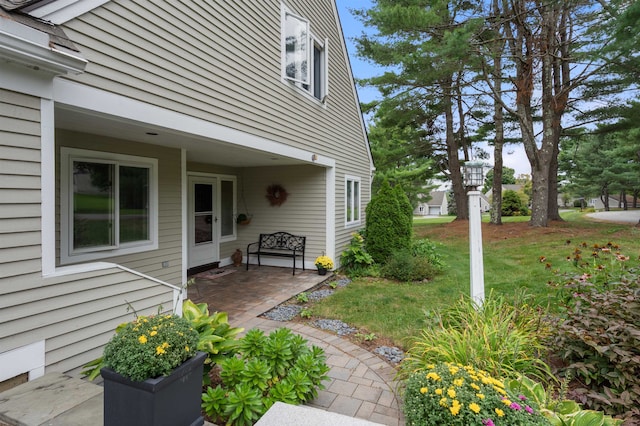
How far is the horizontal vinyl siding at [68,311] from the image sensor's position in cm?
230

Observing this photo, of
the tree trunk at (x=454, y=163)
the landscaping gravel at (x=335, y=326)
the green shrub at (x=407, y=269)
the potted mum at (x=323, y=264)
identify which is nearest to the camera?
the landscaping gravel at (x=335, y=326)

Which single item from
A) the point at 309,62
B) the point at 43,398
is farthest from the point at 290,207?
the point at 43,398

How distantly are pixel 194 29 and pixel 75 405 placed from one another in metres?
4.04

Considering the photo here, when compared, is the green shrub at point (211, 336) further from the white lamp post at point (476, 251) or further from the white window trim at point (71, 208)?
the white lamp post at point (476, 251)

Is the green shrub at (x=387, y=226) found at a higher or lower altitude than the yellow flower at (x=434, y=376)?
higher

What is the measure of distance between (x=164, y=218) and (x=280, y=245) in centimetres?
345

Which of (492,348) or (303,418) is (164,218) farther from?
(492,348)

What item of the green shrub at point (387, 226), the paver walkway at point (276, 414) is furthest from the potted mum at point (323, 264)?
the paver walkway at point (276, 414)

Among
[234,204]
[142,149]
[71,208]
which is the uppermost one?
[142,149]

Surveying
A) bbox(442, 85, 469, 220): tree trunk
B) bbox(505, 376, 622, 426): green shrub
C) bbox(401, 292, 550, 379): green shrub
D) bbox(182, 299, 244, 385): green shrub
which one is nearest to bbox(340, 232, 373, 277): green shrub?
bbox(401, 292, 550, 379): green shrub

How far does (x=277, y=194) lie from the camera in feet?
27.6

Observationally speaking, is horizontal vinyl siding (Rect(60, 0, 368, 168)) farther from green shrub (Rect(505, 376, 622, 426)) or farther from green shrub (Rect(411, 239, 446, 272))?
green shrub (Rect(505, 376, 622, 426))

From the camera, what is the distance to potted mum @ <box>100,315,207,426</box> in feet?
6.17

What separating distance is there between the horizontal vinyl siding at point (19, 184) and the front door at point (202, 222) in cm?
497
